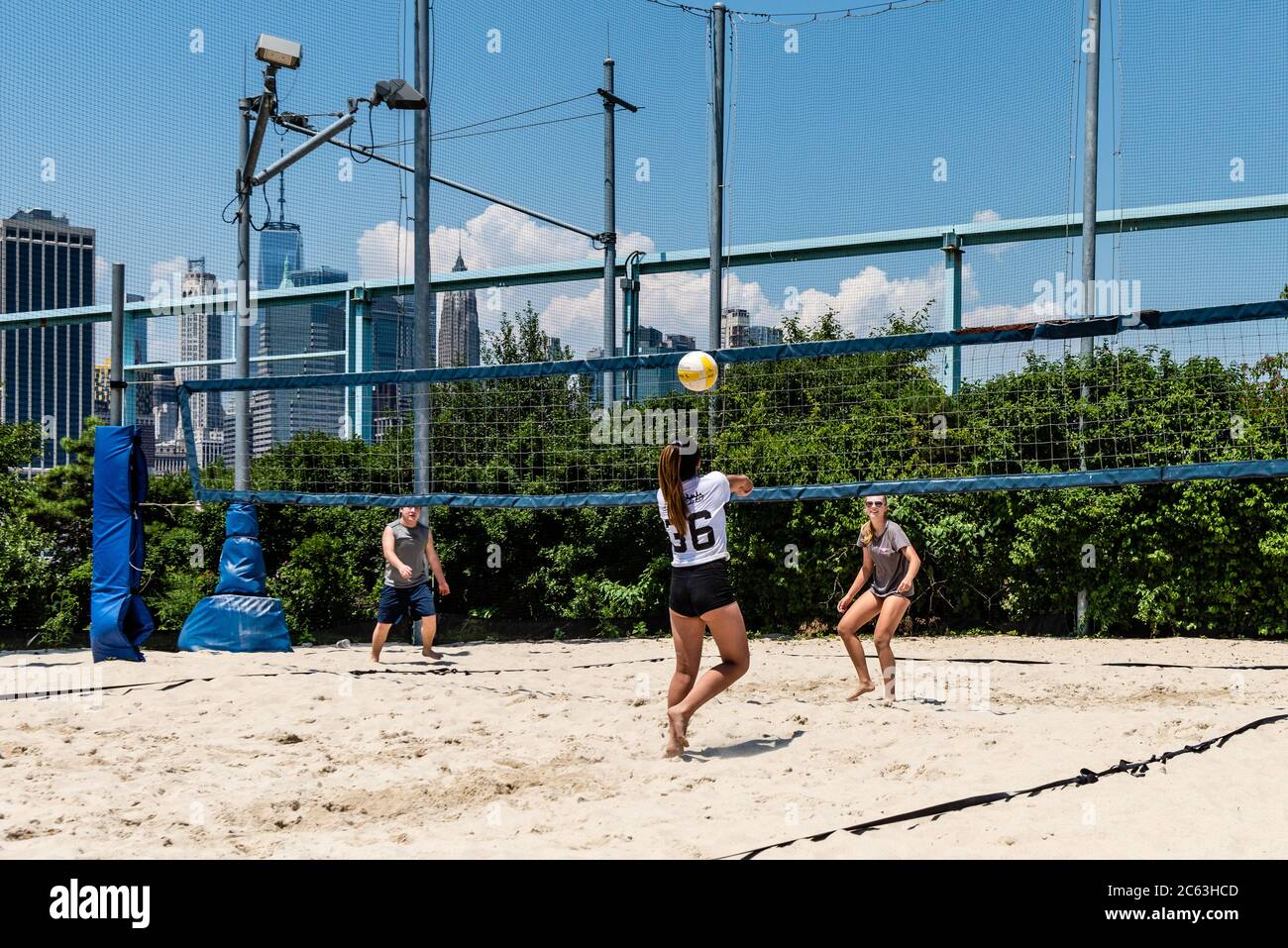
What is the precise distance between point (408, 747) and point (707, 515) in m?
1.93

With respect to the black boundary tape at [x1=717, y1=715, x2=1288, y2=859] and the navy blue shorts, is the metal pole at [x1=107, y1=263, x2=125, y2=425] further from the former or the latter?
the black boundary tape at [x1=717, y1=715, x2=1288, y2=859]

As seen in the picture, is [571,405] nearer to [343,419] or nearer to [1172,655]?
[343,419]

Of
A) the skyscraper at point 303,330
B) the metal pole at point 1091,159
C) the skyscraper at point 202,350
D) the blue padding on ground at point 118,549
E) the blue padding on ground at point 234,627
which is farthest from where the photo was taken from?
the skyscraper at point 303,330

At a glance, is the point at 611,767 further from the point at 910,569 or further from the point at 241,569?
the point at 241,569

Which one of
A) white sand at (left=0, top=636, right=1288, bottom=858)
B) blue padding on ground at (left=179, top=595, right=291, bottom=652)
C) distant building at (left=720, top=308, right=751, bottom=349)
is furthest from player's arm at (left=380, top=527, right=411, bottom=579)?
distant building at (left=720, top=308, right=751, bottom=349)

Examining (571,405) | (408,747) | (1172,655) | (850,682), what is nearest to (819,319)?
(571,405)

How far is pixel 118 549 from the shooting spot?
8.28 m

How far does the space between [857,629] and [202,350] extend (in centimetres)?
1665

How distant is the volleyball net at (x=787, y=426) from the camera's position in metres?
9.63

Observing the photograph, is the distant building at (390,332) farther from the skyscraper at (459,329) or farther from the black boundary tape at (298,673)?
the black boundary tape at (298,673)

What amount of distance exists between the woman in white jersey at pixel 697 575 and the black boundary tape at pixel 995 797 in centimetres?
131

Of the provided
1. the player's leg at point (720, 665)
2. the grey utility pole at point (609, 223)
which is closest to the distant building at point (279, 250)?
the grey utility pole at point (609, 223)

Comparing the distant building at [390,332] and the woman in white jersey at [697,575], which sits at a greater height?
the distant building at [390,332]

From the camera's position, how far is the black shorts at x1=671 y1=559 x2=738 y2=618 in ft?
16.6
